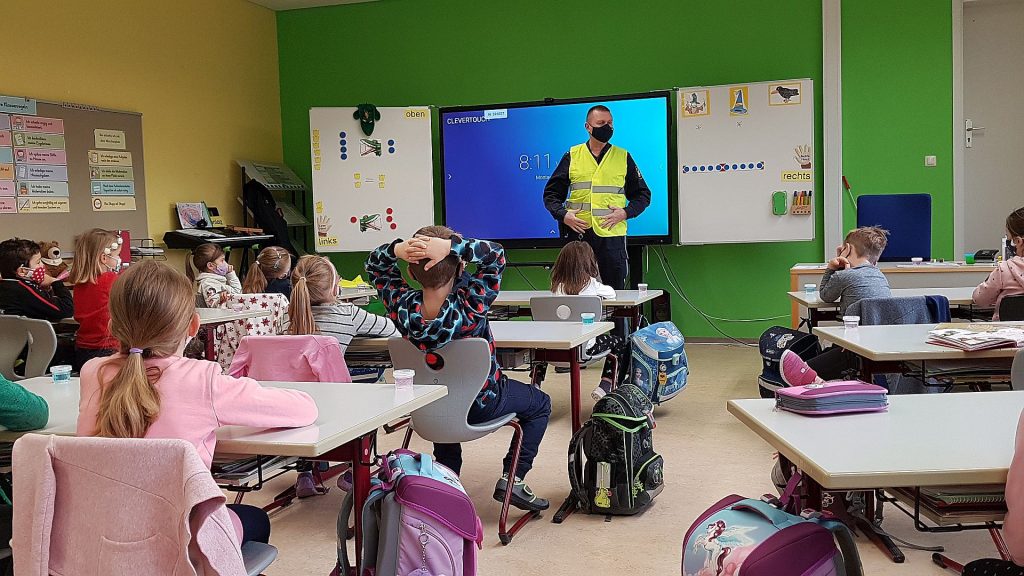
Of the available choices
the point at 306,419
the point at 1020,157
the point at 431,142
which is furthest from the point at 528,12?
the point at 306,419

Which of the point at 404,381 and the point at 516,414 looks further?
the point at 516,414

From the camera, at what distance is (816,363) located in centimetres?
410

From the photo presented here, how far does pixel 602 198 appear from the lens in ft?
22.2

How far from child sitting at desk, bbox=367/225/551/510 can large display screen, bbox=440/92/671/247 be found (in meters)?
4.75

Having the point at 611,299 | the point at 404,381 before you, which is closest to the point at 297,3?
the point at 611,299

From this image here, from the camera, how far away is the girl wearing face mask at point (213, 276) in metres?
5.19

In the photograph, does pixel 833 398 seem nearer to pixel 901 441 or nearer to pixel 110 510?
pixel 901 441

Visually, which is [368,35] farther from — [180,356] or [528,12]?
[180,356]

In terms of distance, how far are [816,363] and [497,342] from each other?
5.12 ft

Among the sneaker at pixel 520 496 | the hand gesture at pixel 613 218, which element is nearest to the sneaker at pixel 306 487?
the sneaker at pixel 520 496

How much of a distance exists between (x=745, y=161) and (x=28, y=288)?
5.31 m

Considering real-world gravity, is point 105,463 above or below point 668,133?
below

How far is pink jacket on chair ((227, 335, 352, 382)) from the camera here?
3023 millimetres

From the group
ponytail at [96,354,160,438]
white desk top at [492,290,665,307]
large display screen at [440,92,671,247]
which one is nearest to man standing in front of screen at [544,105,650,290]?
large display screen at [440,92,671,247]
